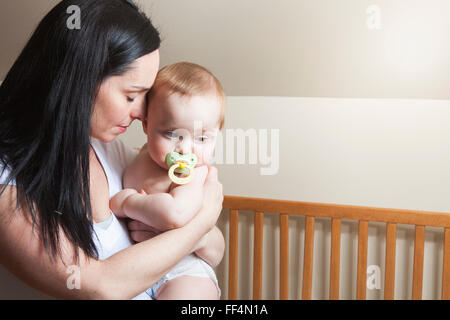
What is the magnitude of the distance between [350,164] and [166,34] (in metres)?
0.92

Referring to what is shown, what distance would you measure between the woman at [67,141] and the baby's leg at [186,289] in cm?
14

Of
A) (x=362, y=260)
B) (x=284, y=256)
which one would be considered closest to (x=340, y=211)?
(x=362, y=260)

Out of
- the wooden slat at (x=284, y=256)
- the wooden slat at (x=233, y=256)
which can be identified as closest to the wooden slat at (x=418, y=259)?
the wooden slat at (x=284, y=256)

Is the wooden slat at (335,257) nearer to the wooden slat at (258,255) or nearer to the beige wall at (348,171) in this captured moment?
the beige wall at (348,171)

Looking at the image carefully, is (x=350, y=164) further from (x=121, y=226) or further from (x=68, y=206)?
(x=68, y=206)

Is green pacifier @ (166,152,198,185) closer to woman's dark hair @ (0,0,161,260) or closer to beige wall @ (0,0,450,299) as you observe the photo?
woman's dark hair @ (0,0,161,260)

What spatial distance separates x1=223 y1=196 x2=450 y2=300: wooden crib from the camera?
171 cm

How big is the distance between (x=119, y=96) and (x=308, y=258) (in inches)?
47.4

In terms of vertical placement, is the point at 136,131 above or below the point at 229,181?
above

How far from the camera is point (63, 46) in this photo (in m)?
0.89

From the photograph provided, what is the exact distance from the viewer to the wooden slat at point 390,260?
1.74 metres

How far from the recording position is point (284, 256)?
1.92 meters

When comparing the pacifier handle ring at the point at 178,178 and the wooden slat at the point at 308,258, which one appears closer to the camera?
the pacifier handle ring at the point at 178,178
